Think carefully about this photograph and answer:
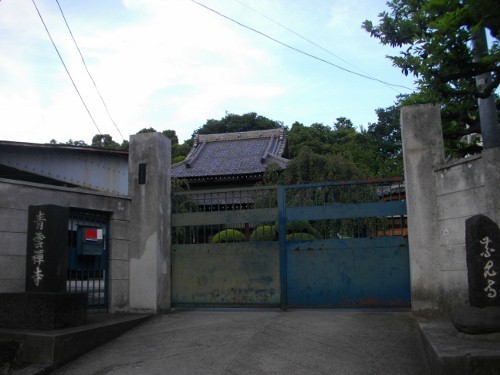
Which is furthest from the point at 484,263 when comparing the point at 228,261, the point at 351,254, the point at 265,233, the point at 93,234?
the point at 93,234

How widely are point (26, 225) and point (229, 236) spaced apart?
3603 mm

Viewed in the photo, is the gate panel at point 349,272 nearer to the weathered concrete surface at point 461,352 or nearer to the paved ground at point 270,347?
the paved ground at point 270,347

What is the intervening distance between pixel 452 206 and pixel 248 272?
3.62 metres

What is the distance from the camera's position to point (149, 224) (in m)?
8.76

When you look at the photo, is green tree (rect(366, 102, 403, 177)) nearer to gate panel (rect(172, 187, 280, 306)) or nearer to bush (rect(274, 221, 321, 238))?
bush (rect(274, 221, 321, 238))

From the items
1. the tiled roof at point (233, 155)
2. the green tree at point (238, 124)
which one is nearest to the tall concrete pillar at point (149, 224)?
the tiled roof at point (233, 155)

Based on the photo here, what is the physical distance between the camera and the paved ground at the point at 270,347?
560cm

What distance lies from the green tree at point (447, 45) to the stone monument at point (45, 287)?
521 centimetres

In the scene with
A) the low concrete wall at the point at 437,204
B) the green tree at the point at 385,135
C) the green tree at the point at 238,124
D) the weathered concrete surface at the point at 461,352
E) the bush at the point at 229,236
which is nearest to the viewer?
the weathered concrete surface at the point at 461,352

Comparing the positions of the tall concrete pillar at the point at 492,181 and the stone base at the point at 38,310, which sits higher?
the tall concrete pillar at the point at 492,181

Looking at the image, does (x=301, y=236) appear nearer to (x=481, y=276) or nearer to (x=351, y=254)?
(x=351, y=254)

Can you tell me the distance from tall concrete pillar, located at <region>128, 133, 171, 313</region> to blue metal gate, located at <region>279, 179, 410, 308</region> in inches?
88.3

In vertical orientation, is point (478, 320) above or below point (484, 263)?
below

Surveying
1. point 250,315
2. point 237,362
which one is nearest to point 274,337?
point 237,362
